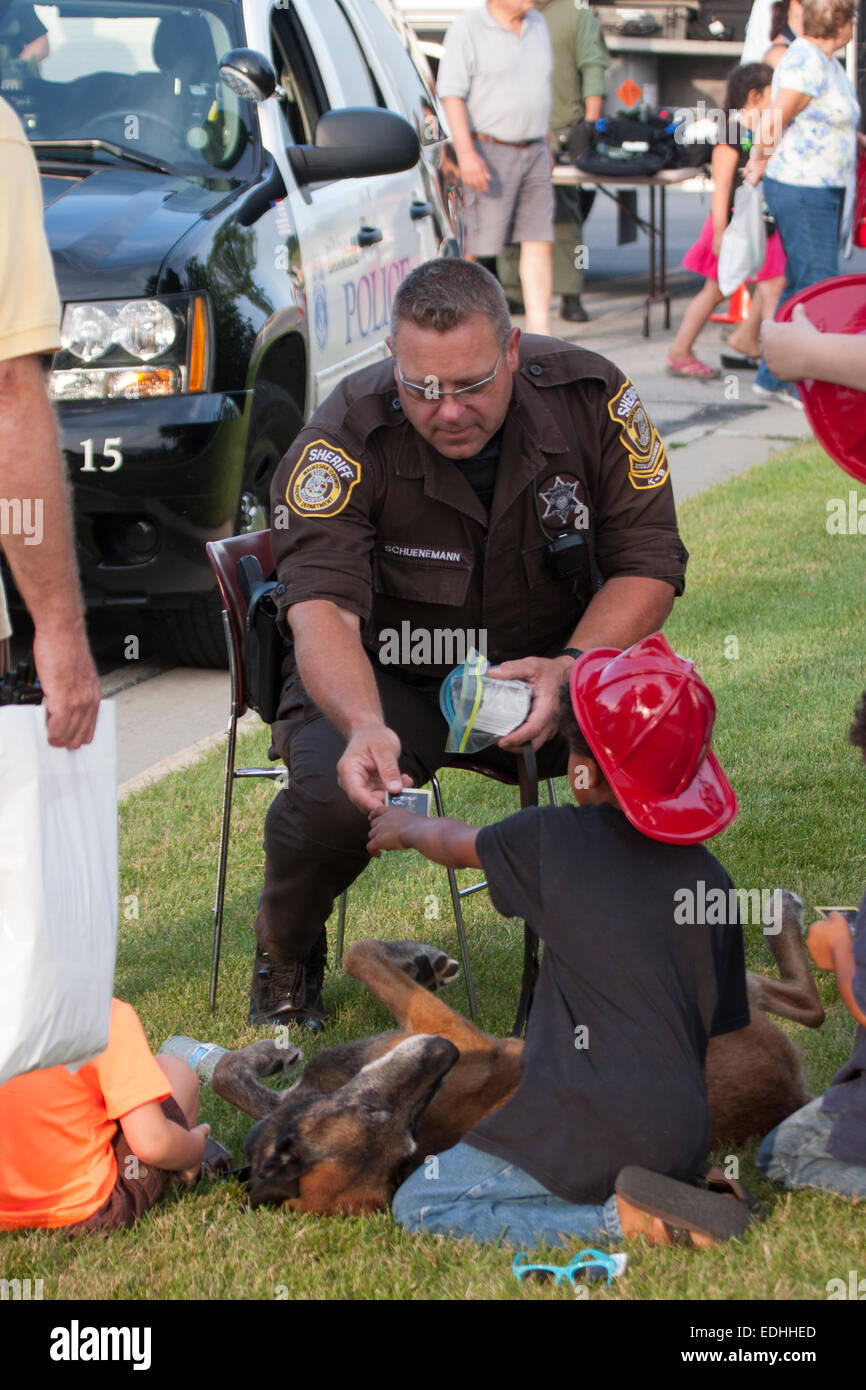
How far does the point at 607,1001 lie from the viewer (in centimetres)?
288

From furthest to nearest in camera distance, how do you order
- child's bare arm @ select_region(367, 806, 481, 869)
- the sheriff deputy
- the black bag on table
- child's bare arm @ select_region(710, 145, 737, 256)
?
the black bag on table < child's bare arm @ select_region(710, 145, 737, 256) < the sheriff deputy < child's bare arm @ select_region(367, 806, 481, 869)

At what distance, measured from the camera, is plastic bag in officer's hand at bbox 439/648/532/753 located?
3543 millimetres

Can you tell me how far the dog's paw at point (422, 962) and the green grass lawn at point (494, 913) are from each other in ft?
0.38

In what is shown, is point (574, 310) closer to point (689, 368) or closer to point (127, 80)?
point (689, 368)

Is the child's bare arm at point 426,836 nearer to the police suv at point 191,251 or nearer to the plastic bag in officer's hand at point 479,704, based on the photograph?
the plastic bag in officer's hand at point 479,704

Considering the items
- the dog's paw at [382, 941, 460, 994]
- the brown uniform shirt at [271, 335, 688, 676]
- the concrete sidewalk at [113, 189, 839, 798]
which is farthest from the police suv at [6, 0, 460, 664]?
the dog's paw at [382, 941, 460, 994]

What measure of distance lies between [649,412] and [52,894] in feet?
28.7

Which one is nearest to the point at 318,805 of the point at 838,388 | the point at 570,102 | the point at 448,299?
the point at 448,299

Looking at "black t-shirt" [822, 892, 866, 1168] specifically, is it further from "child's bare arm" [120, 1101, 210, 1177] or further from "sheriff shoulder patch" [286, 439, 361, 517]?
"sheriff shoulder patch" [286, 439, 361, 517]

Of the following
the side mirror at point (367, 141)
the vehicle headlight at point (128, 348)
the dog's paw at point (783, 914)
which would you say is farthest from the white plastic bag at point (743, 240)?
the dog's paw at point (783, 914)

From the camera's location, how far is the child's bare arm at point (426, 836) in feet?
10.1

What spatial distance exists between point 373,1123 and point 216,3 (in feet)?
16.5

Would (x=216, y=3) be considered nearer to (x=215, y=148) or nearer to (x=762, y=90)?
(x=215, y=148)

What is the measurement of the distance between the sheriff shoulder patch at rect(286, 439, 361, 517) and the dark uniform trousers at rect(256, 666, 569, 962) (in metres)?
0.49
